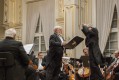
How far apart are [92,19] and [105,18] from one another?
1.77ft

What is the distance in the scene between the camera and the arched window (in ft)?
33.6

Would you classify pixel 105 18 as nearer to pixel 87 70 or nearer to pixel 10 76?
pixel 87 70

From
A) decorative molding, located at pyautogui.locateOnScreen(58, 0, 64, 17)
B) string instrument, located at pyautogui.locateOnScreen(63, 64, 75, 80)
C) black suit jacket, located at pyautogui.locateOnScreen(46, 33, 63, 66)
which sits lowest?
string instrument, located at pyautogui.locateOnScreen(63, 64, 75, 80)

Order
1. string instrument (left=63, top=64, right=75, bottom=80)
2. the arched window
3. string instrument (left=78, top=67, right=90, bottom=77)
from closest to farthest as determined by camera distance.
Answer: string instrument (left=78, top=67, right=90, bottom=77) < string instrument (left=63, top=64, right=75, bottom=80) < the arched window

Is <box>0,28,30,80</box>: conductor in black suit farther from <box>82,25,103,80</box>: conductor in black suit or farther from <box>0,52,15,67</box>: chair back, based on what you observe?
<box>82,25,103,80</box>: conductor in black suit

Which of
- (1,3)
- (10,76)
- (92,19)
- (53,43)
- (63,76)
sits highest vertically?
(1,3)

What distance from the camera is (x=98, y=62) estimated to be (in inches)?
237

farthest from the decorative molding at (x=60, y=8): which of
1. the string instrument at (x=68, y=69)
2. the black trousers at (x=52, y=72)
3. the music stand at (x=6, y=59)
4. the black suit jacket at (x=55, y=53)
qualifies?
the music stand at (x=6, y=59)

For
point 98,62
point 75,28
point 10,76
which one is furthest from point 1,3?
point 10,76

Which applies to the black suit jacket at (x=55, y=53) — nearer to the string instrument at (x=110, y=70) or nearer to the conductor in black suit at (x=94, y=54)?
the conductor in black suit at (x=94, y=54)

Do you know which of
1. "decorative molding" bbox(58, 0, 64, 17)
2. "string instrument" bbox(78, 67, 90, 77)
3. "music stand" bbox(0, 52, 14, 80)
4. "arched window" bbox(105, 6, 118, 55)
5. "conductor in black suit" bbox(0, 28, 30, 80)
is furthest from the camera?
"decorative molding" bbox(58, 0, 64, 17)

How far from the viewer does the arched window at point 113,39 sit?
403 inches

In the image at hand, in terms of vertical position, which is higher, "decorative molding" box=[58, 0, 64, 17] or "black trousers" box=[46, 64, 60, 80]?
"decorative molding" box=[58, 0, 64, 17]

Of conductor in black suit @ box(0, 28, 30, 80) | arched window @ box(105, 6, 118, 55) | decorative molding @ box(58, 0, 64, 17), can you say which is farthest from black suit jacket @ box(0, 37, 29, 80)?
decorative molding @ box(58, 0, 64, 17)
